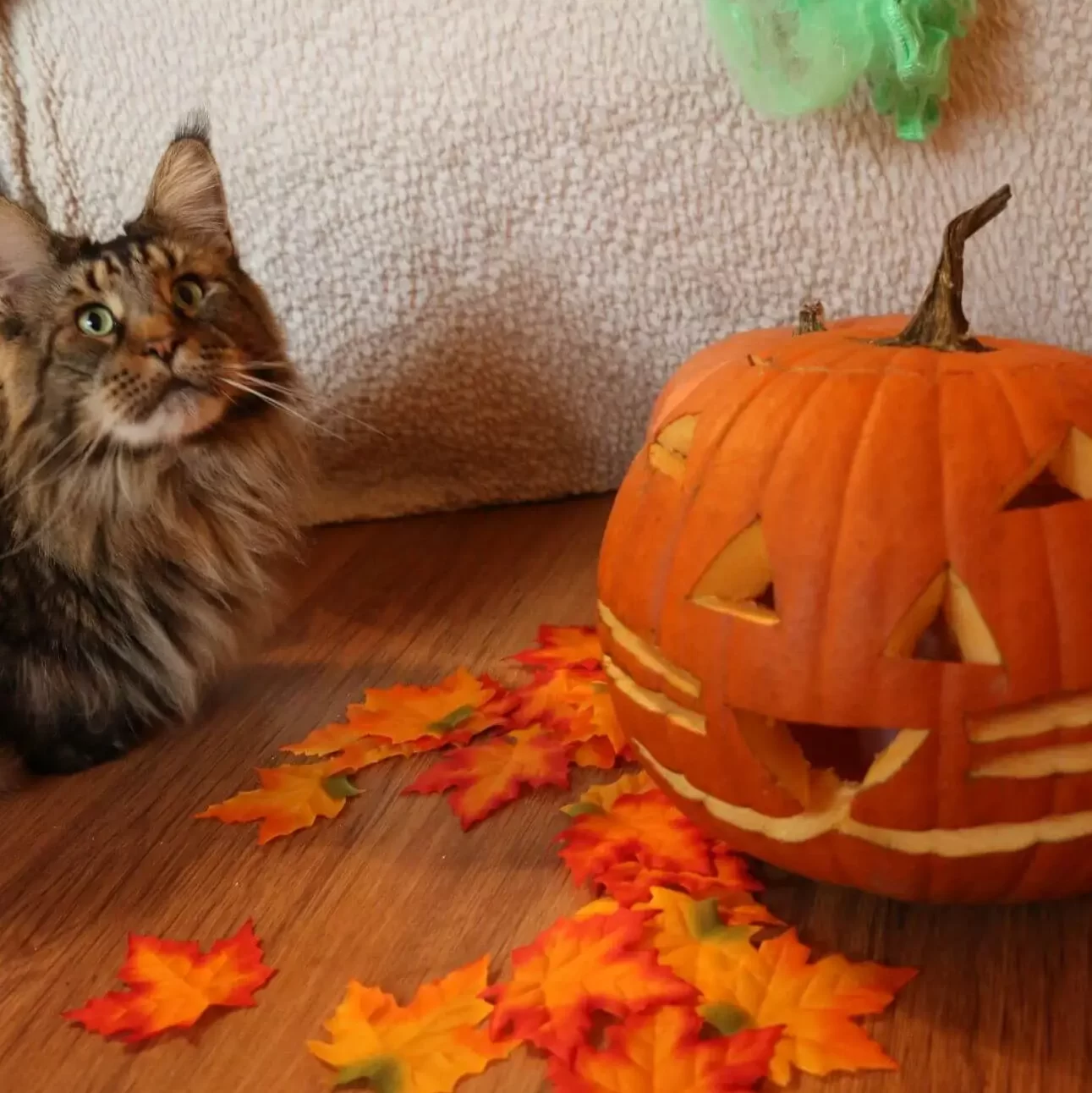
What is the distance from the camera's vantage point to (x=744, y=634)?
724 millimetres

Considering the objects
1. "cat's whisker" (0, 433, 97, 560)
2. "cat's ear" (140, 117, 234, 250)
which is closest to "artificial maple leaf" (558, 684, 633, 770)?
"cat's whisker" (0, 433, 97, 560)

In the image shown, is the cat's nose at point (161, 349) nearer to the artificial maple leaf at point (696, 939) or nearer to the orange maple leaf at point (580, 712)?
the orange maple leaf at point (580, 712)

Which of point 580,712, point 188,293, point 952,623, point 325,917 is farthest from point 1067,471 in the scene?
point 188,293

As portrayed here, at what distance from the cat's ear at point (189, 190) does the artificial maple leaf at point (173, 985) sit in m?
0.81

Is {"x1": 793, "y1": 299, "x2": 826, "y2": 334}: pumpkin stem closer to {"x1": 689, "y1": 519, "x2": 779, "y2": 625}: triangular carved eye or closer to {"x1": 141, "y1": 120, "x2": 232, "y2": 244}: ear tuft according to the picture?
{"x1": 689, "y1": 519, "x2": 779, "y2": 625}: triangular carved eye

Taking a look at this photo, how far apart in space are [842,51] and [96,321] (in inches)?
35.0

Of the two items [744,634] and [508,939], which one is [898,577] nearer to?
[744,634]

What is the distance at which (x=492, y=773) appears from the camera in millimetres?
1004

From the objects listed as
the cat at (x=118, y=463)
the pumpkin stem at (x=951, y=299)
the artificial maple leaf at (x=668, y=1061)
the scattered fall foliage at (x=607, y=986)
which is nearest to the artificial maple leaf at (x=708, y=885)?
the scattered fall foliage at (x=607, y=986)

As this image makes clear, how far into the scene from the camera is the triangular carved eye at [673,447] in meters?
0.83

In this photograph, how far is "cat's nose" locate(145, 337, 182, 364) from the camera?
1.09 metres

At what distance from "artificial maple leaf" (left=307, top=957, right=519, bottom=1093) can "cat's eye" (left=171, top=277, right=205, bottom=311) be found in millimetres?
760

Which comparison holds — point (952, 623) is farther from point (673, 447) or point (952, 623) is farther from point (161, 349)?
point (161, 349)

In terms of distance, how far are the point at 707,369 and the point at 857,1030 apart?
559 millimetres
